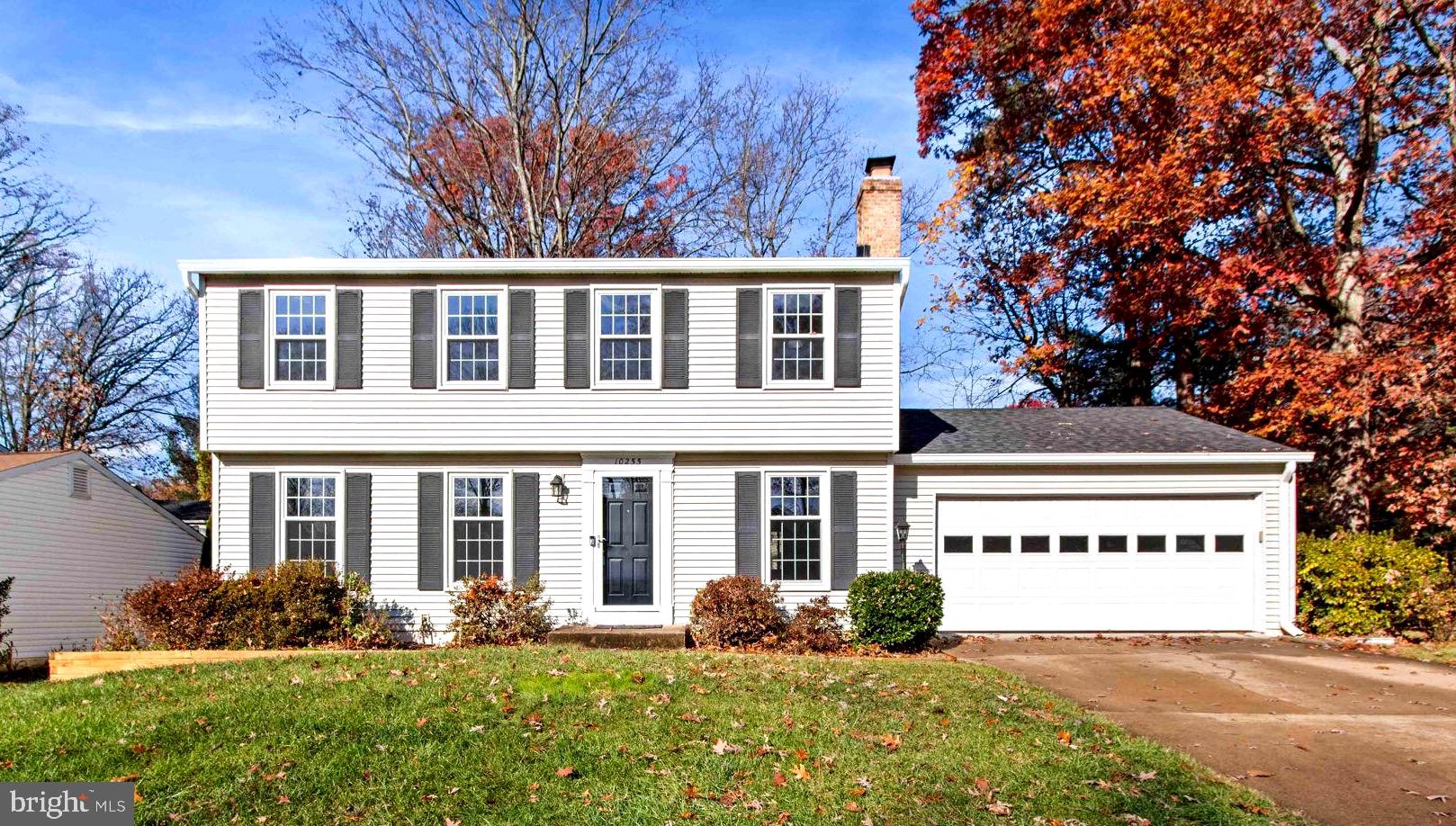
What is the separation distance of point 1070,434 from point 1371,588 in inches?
189

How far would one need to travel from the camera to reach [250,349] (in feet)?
39.3

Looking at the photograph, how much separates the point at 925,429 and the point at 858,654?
4238 millimetres

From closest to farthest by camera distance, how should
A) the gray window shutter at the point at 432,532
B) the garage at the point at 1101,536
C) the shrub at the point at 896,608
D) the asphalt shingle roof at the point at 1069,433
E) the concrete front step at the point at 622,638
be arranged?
the concrete front step at the point at 622,638
the shrub at the point at 896,608
the gray window shutter at the point at 432,532
the garage at the point at 1101,536
the asphalt shingle roof at the point at 1069,433

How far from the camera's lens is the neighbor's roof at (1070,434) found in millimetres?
12719

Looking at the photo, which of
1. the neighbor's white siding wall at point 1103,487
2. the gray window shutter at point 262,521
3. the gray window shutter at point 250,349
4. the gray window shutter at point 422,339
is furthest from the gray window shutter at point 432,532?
the neighbor's white siding wall at point 1103,487

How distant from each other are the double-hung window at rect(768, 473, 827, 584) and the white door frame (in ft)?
4.83

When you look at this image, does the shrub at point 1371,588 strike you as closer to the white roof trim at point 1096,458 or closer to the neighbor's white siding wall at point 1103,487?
the neighbor's white siding wall at point 1103,487

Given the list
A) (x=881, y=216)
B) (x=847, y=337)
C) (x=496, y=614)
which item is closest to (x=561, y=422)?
(x=496, y=614)

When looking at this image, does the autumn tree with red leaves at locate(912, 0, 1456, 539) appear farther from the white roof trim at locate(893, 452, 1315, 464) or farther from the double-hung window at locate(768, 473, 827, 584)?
the double-hung window at locate(768, 473, 827, 584)

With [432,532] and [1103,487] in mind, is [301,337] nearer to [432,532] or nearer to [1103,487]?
[432,532]

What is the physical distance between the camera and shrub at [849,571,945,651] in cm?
1115

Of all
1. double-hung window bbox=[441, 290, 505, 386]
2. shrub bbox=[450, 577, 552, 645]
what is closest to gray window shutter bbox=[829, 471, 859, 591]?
shrub bbox=[450, 577, 552, 645]

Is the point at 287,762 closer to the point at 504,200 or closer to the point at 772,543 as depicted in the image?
the point at 772,543

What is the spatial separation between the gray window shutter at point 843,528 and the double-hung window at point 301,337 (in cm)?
742
